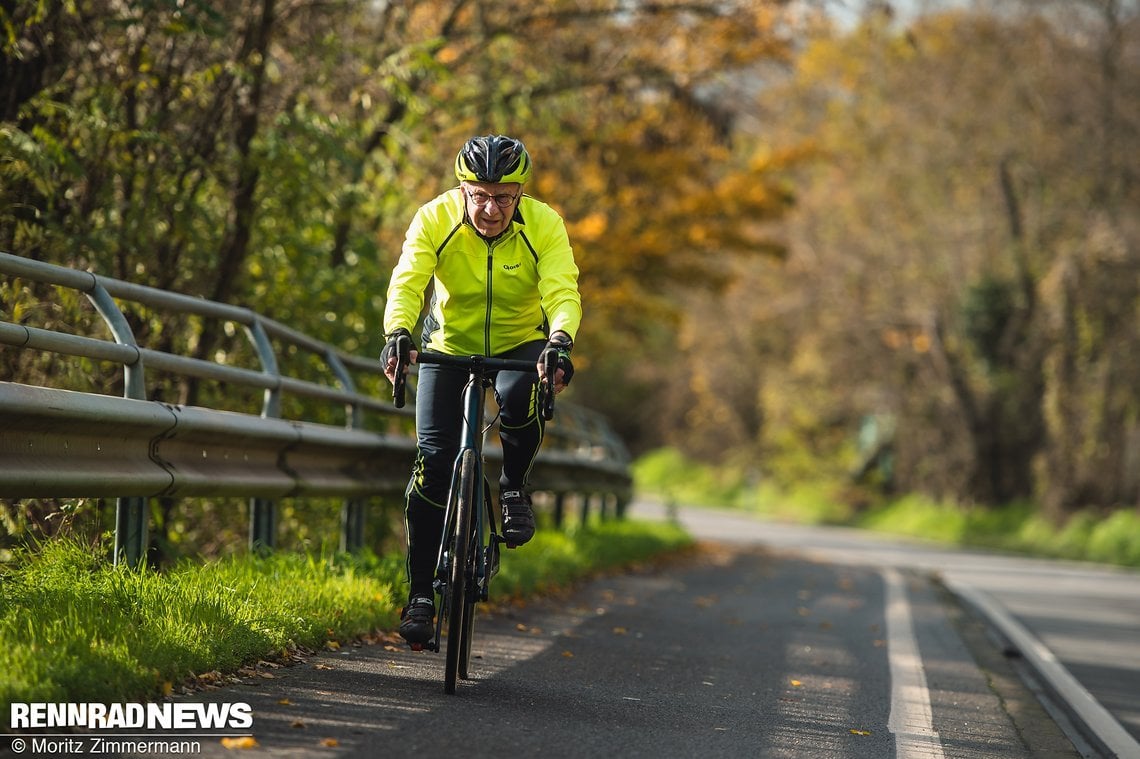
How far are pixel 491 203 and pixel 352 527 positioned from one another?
3601mm

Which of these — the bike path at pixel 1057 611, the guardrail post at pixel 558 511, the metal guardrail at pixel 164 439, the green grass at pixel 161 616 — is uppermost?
the metal guardrail at pixel 164 439

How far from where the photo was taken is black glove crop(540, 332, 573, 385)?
6.05 m

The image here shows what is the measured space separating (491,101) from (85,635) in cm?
1090

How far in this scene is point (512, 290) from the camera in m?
6.52

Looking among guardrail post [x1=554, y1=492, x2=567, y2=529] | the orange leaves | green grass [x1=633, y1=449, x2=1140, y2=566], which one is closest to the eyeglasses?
the orange leaves

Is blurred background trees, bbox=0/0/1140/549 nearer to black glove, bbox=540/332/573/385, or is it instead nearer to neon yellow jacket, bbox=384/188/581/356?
neon yellow jacket, bbox=384/188/581/356

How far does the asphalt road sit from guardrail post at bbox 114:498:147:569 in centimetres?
90

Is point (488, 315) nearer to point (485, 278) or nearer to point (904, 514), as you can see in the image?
point (485, 278)

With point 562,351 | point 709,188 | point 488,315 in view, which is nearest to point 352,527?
point 488,315

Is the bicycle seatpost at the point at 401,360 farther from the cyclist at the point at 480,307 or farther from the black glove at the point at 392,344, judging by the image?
the cyclist at the point at 480,307

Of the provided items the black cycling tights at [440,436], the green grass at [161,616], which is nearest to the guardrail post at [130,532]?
the green grass at [161,616]

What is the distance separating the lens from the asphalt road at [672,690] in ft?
17.2

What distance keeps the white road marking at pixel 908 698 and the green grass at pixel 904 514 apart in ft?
38.4

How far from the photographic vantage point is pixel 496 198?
630 centimetres
